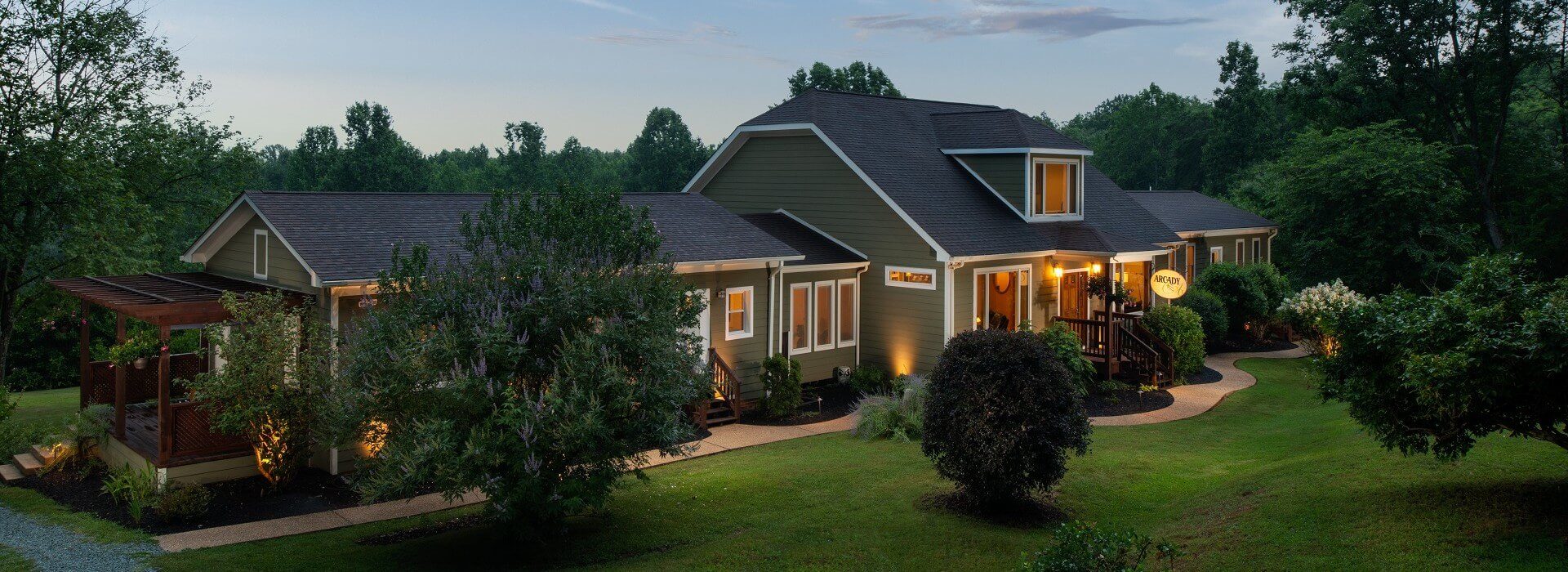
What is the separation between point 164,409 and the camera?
12688 mm

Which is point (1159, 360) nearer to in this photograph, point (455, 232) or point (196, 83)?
point (455, 232)

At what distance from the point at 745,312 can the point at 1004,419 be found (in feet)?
28.6

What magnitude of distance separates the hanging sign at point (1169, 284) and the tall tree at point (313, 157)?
5098cm

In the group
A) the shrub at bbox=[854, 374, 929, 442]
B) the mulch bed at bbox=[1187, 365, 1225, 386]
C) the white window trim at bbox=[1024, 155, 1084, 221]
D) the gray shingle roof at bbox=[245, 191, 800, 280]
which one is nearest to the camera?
the gray shingle roof at bbox=[245, 191, 800, 280]

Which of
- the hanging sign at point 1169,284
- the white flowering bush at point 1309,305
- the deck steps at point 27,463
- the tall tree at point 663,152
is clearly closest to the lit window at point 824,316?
the hanging sign at point 1169,284

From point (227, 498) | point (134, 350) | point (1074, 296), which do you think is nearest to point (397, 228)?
point (134, 350)

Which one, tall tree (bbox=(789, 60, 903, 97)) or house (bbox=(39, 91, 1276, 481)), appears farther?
tall tree (bbox=(789, 60, 903, 97))

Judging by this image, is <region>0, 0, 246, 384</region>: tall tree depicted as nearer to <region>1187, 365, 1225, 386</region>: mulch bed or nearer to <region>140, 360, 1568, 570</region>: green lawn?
<region>140, 360, 1568, 570</region>: green lawn

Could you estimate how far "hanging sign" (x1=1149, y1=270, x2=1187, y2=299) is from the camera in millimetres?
22234

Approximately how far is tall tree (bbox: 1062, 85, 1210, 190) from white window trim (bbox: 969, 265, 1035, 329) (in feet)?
181

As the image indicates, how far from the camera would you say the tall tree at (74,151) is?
2048cm

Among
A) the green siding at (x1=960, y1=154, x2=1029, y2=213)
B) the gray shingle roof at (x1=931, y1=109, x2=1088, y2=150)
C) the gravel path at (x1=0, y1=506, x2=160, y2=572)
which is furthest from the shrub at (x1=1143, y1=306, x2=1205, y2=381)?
the gravel path at (x1=0, y1=506, x2=160, y2=572)

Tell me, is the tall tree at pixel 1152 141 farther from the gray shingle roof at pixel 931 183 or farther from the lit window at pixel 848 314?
the lit window at pixel 848 314

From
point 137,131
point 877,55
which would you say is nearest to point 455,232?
point 137,131
